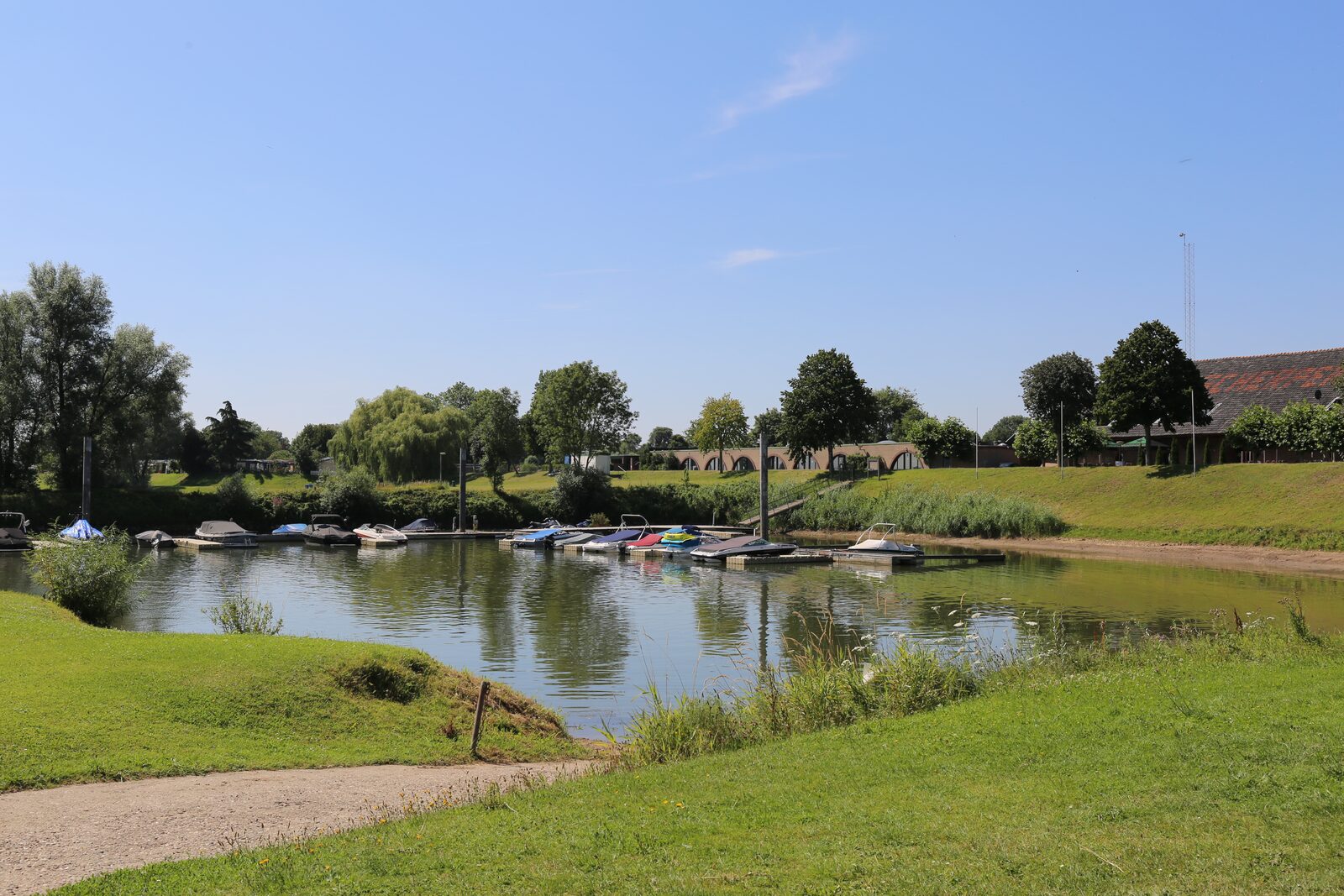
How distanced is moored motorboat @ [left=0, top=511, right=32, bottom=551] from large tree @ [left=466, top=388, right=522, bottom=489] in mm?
44913

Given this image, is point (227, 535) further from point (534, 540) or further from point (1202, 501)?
point (1202, 501)

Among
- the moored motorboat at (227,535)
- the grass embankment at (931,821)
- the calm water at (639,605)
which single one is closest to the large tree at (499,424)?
the moored motorboat at (227,535)

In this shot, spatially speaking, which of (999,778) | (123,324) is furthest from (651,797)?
(123,324)

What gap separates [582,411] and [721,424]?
23118mm

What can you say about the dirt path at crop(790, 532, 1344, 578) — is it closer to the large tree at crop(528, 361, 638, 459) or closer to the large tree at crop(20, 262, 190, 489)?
the large tree at crop(528, 361, 638, 459)

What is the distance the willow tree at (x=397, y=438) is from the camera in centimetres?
7819

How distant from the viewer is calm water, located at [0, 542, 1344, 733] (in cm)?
2234

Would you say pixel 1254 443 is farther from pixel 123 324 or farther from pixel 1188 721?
pixel 123 324

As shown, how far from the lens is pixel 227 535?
186 ft

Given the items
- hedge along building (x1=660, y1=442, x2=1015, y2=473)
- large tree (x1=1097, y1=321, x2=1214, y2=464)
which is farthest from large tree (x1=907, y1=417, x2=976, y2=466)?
large tree (x1=1097, y1=321, x2=1214, y2=464)

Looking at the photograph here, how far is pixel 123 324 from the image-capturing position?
208ft

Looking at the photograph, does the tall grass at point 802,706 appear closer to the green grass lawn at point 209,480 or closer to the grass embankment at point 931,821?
the grass embankment at point 931,821

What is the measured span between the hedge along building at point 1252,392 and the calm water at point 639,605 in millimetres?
23495

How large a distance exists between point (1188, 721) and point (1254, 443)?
57.9 m
